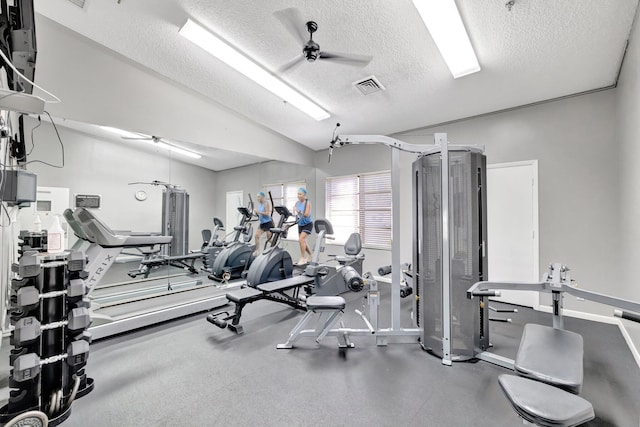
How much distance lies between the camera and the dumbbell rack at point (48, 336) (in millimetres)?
1575

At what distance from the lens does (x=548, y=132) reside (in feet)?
12.1

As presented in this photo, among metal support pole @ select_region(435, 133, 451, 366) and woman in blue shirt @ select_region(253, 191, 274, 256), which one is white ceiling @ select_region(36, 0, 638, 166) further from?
woman in blue shirt @ select_region(253, 191, 274, 256)

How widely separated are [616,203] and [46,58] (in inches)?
272

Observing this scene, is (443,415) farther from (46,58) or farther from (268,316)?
(46,58)

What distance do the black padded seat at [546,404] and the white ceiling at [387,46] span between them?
9.38 ft

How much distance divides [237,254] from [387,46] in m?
3.91

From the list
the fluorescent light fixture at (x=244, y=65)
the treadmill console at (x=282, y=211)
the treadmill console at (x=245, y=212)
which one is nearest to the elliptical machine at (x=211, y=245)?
the treadmill console at (x=245, y=212)

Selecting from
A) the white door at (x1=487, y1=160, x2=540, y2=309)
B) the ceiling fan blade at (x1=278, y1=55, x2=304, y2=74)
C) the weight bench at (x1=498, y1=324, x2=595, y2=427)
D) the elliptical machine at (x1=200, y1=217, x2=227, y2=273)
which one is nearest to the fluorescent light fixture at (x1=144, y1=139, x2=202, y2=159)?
the elliptical machine at (x1=200, y1=217, x2=227, y2=273)

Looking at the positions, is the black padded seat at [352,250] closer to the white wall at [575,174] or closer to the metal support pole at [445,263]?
the metal support pole at [445,263]

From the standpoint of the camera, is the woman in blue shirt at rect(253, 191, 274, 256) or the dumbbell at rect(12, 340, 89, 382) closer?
the dumbbell at rect(12, 340, 89, 382)

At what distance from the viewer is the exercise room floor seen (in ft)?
5.72

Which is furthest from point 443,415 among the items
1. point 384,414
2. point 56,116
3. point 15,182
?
point 56,116

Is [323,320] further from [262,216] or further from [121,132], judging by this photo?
[121,132]

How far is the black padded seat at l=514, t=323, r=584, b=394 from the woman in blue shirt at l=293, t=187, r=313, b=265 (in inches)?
155
